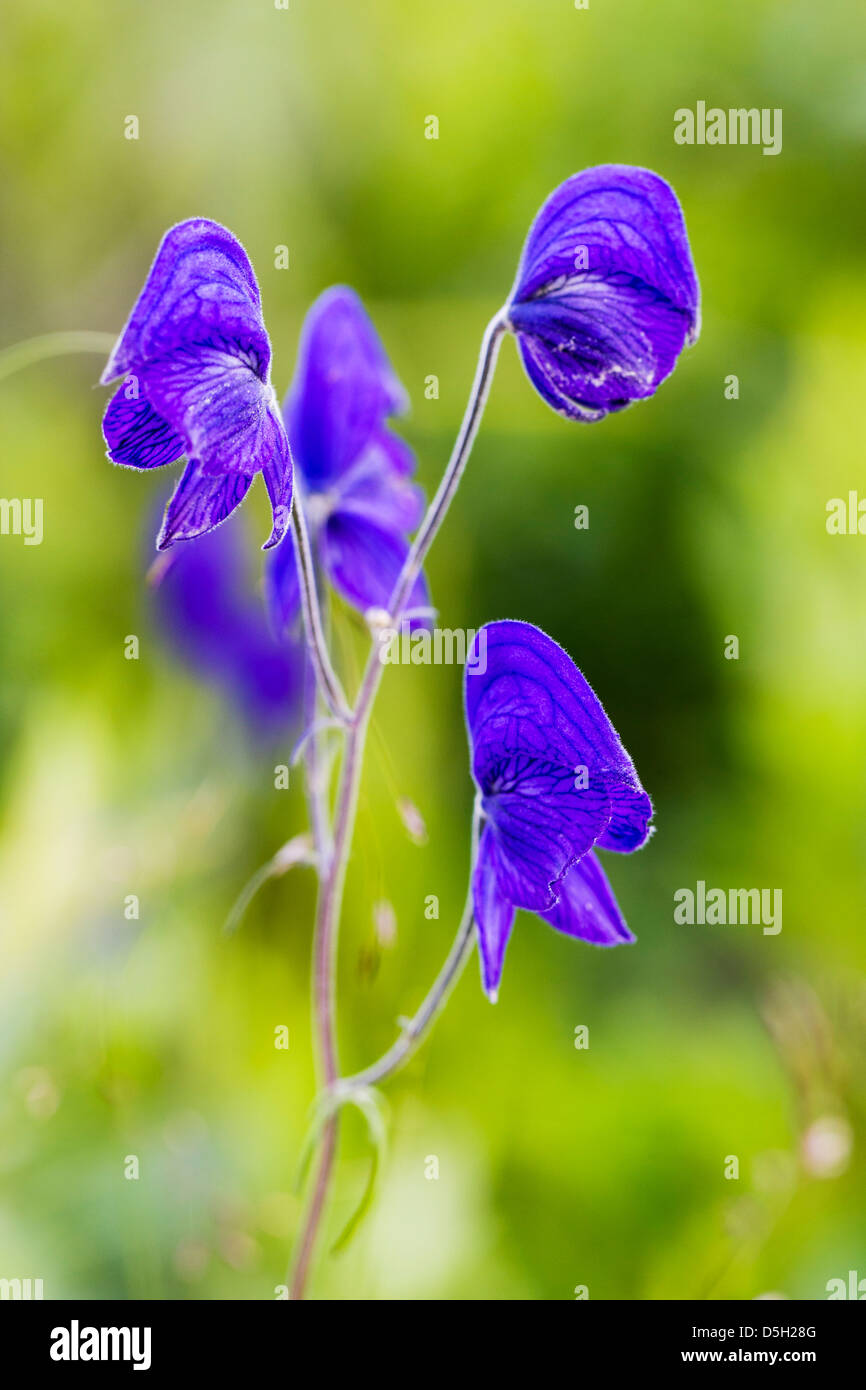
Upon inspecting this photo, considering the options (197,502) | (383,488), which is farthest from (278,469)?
(383,488)

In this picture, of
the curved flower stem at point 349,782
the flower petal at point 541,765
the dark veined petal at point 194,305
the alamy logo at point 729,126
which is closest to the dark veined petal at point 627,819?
the flower petal at point 541,765

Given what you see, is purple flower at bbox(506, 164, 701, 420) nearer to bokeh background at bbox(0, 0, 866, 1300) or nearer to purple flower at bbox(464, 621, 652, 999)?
purple flower at bbox(464, 621, 652, 999)

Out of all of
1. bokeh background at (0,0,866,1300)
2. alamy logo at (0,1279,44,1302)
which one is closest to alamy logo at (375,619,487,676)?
bokeh background at (0,0,866,1300)
